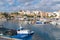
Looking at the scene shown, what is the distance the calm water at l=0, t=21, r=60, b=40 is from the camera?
3.66m

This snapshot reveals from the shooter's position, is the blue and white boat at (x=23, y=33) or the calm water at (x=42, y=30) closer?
the blue and white boat at (x=23, y=33)

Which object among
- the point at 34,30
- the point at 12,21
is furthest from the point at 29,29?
the point at 12,21

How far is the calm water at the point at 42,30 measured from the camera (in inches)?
144

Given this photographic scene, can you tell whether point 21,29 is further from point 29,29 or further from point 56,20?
point 56,20

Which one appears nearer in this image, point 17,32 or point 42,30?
point 17,32

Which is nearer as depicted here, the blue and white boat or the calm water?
the blue and white boat

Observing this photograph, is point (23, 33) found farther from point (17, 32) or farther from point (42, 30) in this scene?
point (42, 30)

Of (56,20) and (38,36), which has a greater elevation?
(56,20)

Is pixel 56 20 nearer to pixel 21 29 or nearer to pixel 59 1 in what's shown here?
pixel 59 1

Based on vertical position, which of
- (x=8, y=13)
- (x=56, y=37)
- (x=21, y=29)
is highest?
(x=8, y=13)

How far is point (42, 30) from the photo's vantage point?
148 inches

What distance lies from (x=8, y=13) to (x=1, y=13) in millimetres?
142

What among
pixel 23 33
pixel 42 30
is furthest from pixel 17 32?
pixel 42 30

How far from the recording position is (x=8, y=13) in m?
3.73
